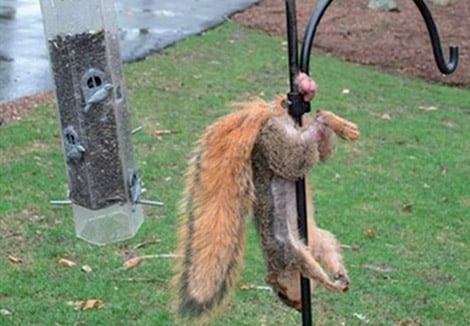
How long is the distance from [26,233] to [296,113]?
151 inches

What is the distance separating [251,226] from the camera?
180 centimetres

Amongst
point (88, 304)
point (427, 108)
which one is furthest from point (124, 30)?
point (88, 304)

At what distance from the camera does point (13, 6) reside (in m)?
13.6

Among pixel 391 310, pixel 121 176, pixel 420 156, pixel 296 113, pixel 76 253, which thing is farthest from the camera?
pixel 420 156

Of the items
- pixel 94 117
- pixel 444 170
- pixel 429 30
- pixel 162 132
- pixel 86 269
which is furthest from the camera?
pixel 162 132

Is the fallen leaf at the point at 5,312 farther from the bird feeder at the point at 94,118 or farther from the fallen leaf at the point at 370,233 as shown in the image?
the fallen leaf at the point at 370,233

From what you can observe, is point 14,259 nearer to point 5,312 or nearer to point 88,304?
point 5,312

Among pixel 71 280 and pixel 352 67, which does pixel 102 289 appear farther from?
pixel 352 67

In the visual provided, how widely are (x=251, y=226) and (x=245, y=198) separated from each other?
13 centimetres

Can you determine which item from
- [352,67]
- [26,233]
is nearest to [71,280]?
[26,233]

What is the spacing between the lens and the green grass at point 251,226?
4441 millimetres

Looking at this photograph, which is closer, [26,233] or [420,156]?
[26,233]

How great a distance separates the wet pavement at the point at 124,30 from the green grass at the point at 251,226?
41.4 inches

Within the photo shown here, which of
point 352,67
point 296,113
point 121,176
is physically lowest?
point 352,67
